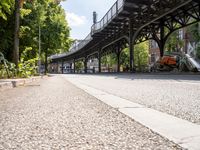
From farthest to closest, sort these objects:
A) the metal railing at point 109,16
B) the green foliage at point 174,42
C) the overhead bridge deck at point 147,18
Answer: the green foliage at point 174,42, the metal railing at point 109,16, the overhead bridge deck at point 147,18

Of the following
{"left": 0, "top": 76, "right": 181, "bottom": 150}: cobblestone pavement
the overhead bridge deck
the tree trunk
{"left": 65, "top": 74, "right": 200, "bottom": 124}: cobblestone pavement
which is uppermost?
the overhead bridge deck

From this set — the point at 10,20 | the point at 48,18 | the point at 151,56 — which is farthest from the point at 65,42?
the point at 151,56

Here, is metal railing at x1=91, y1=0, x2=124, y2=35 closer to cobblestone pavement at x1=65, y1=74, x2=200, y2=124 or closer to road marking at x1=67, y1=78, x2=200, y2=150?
cobblestone pavement at x1=65, y1=74, x2=200, y2=124

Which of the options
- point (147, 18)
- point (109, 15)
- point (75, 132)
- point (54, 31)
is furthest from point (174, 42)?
point (75, 132)

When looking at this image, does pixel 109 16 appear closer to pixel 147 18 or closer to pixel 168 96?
pixel 147 18

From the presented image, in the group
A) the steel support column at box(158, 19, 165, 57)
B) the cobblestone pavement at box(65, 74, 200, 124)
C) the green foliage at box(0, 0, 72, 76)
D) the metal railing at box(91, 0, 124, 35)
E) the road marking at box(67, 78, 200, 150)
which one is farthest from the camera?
the steel support column at box(158, 19, 165, 57)

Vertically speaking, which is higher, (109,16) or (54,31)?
(109,16)

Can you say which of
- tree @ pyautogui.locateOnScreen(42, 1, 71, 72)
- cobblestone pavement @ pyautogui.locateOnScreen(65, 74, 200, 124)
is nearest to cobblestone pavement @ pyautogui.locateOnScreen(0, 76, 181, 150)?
cobblestone pavement @ pyautogui.locateOnScreen(65, 74, 200, 124)

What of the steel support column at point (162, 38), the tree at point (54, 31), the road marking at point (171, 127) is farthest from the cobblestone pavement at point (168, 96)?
the tree at point (54, 31)

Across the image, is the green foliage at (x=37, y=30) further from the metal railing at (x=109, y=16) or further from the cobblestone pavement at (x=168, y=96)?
the cobblestone pavement at (x=168, y=96)

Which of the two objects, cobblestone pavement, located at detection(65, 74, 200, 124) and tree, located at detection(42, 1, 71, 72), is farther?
tree, located at detection(42, 1, 71, 72)

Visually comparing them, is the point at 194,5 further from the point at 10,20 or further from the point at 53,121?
the point at 53,121

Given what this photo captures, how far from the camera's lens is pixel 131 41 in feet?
135

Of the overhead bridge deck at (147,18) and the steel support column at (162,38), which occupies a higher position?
the overhead bridge deck at (147,18)
